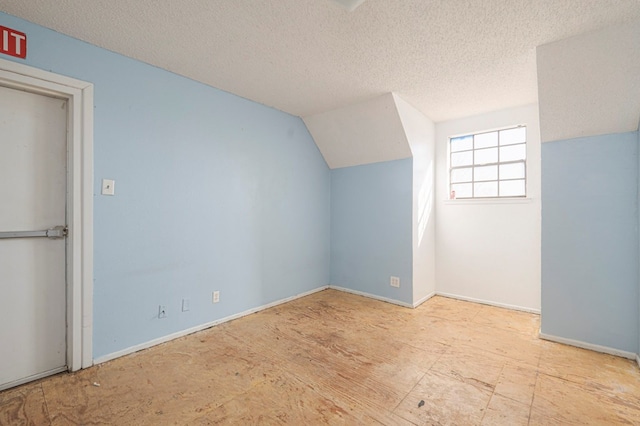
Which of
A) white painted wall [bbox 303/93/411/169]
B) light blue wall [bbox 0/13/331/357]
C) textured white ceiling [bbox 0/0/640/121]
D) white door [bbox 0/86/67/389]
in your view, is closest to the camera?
textured white ceiling [bbox 0/0/640/121]

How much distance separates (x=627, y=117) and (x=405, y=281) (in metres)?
2.46

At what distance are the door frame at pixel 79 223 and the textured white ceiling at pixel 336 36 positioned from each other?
504 mm

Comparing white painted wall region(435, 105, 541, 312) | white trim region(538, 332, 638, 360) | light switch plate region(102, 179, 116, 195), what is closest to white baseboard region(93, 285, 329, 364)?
light switch plate region(102, 179, 116, 195)

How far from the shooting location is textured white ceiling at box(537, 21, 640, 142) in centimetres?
190

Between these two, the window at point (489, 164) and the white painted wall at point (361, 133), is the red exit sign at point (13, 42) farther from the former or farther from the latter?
the window at point (489, 164)

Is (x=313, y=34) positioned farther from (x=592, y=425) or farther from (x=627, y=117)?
(x=592, y=425)

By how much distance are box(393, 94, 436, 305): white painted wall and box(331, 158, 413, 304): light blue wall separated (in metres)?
0.12

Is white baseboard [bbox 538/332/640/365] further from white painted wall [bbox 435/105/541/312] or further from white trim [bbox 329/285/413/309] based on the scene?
white trim [bbox 329/285/413/309]

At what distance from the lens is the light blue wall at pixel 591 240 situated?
2225 millimetres

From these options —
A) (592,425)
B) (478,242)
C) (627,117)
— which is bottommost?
(592,425)

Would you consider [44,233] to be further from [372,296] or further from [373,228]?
[372,296]

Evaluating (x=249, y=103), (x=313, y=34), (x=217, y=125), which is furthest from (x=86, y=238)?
(x=313, y=34)

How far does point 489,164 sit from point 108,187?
4.09m

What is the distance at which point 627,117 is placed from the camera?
2166 millimetres
